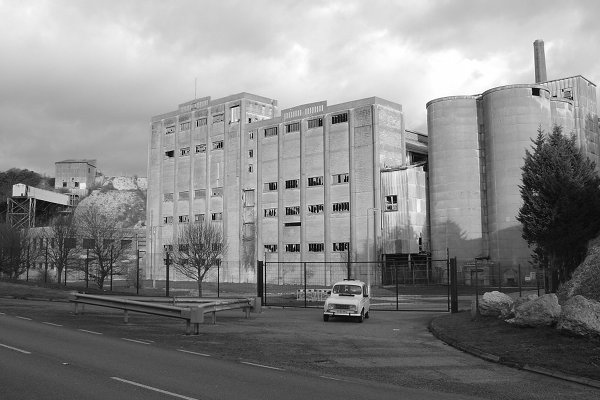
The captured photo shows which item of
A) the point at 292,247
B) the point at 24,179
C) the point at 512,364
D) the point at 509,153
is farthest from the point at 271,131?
the point at 24,179

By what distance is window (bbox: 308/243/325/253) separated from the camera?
74.9 m

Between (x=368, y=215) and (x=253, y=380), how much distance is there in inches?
2396

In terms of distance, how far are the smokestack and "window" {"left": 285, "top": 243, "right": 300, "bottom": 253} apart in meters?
40.2

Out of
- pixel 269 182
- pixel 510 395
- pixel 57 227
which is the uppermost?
pixel 269 182

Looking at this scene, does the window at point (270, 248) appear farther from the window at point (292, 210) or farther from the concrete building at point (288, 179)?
the window at point (292, 210)

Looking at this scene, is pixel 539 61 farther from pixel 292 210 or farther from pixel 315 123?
pixel 292 210

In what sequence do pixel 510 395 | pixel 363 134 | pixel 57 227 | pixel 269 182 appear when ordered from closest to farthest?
pixel 510 395, pixel 57 227, pixel 363 134, pixel 269 182

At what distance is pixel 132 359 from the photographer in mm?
12516

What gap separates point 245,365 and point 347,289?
13.1 meters

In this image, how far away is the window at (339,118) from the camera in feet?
244

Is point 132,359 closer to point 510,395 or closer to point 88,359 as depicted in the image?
point 88,359

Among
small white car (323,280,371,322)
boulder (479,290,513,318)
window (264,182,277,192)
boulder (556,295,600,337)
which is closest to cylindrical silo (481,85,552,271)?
window (264,182,277,192)

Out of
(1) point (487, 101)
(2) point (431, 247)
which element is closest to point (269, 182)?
(2) point (431, 247)

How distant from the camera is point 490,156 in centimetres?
6606
